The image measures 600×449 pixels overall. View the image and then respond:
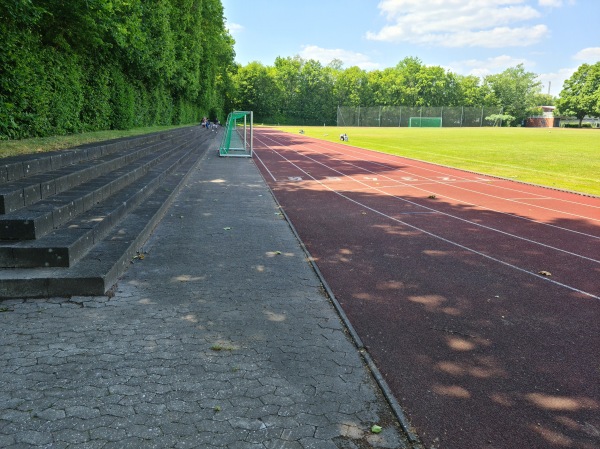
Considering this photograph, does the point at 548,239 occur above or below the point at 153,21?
below

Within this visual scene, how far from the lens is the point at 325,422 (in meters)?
2.75

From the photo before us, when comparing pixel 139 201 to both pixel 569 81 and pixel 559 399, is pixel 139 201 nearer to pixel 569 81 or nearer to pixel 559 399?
pixel 559 399

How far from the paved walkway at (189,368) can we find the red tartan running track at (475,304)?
0.42 m

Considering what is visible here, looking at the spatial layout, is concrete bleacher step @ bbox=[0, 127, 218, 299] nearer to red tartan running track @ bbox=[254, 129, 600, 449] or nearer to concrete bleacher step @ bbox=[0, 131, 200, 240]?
concrete bleacher step @ bbox=[0, 131, 200, 240]

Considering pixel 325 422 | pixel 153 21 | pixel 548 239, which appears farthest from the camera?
pixel 153 21

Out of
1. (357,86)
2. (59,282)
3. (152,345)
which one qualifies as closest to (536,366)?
(152,345)

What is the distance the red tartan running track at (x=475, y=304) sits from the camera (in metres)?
2.93

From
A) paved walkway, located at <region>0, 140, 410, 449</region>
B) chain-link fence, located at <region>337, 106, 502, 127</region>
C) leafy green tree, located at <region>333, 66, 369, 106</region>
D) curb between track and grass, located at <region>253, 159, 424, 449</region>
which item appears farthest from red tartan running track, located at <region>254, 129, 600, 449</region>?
leafy green tree, located at <region>333, 66, 369, 106</region>

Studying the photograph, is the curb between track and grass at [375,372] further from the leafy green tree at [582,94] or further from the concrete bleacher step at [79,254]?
the leafy green tree at [582,94]

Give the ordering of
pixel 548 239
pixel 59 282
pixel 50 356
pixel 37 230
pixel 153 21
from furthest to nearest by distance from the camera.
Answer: pixel 153 21, pixel 548 239, pixel 37 230, pixel 59 282, pixel 50 356

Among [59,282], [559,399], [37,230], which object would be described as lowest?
[559,399]

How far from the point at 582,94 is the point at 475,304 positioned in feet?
390

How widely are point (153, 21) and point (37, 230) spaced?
21846 mm

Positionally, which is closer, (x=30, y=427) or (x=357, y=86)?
(x=30, y=427)
